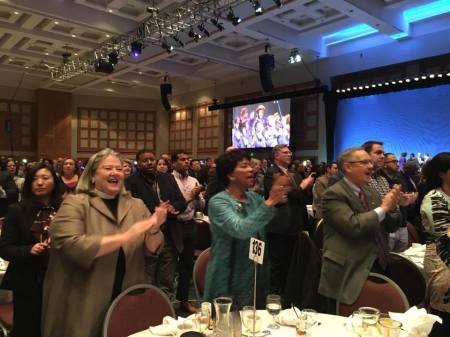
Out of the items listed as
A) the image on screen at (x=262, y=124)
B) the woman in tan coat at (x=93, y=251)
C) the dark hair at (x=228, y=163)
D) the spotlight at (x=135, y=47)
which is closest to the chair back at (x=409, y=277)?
the dark hair at (x=228, y=163)

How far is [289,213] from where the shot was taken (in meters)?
4.50

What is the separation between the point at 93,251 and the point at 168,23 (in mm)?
7909

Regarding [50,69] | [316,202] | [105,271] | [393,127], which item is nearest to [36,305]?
[105,271]

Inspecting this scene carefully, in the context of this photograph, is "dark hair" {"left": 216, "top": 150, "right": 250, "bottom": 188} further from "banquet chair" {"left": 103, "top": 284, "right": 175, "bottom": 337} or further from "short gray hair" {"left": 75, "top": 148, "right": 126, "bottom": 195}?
"banquet chair" {"left": 103, "top": 284, "right": 175, "bottom": 337}

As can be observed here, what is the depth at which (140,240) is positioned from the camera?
91.1 inches

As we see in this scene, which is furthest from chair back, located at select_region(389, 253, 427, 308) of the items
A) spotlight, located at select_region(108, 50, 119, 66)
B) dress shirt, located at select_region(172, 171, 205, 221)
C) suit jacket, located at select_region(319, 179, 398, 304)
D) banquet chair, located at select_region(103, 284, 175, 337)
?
spotlight, located at select_region(108, 50, 119, 66)

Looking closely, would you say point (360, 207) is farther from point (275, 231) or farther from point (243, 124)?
point (243, 124)

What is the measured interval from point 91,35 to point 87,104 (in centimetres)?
714

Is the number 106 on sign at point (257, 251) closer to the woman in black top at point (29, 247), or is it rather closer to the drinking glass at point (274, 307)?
the drinking glass at point (274, 307)

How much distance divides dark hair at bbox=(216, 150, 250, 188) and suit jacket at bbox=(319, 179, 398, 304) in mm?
670

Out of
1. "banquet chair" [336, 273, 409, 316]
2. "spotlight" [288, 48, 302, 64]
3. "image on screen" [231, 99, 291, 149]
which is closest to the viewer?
"banquet chair" [336, 273, 409, 316]

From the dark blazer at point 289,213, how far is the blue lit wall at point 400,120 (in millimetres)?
6613

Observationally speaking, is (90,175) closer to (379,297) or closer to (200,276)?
(200,276)

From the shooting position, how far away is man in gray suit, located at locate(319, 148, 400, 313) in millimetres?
2588
